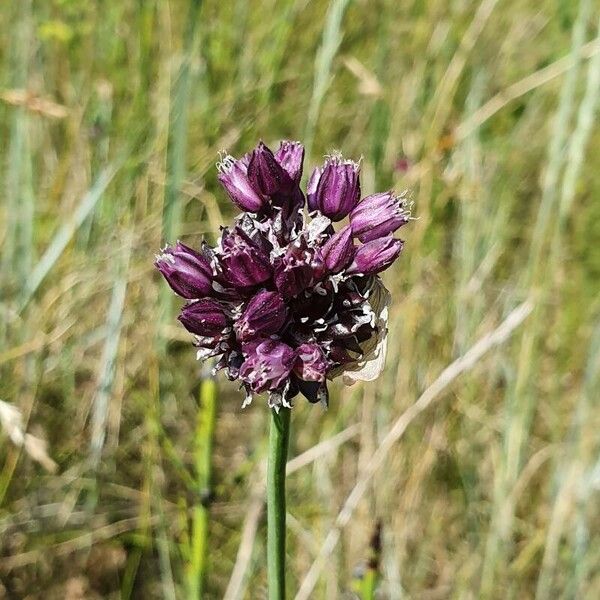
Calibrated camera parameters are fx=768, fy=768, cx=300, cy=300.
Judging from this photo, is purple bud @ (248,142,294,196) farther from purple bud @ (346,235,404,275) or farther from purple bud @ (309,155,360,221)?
purple bud @ (346,235,404,275)

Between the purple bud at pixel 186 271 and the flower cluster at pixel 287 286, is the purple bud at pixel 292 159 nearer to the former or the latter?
the flower cluster at pixel 287 286

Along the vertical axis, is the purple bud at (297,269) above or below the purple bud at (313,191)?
below

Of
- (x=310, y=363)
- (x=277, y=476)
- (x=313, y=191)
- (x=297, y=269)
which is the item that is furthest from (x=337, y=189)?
(x=277, y=476)

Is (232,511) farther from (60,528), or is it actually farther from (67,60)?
(67,60)

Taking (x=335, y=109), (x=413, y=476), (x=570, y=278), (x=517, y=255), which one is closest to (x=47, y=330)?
(x=413, y=476)

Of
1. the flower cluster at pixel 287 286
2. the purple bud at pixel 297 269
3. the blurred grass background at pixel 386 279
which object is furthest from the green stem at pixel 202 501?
the purple bud at pixel 297 269

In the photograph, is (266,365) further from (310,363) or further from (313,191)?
(313,191)

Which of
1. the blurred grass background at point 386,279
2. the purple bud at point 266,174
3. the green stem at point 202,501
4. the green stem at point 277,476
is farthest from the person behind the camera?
the blurred grass background at point 386,279

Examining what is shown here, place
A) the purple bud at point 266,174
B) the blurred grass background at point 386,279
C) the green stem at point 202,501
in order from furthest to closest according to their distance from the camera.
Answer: the blurred grass background at point 386,279 → the green stem at point 202,501 → the purple bud at point 266,174
